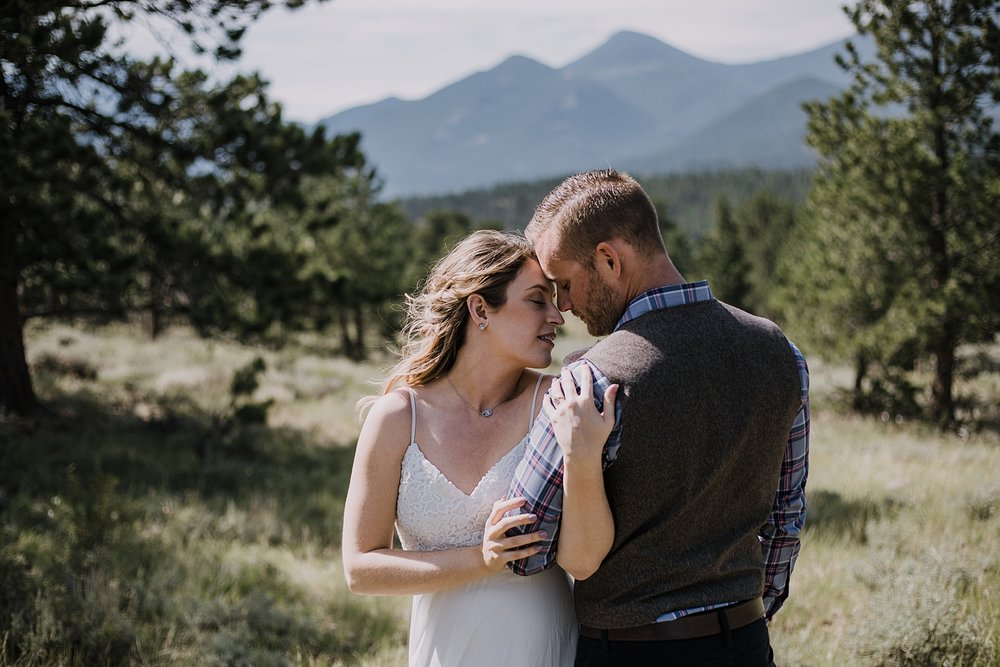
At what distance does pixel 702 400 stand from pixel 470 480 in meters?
1.00

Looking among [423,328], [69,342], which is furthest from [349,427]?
[423,328]

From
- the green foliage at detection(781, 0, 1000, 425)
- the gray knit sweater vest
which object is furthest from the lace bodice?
the green foliage at detection(781, 0, 1000, 425)

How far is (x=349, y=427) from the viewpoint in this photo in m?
13.0

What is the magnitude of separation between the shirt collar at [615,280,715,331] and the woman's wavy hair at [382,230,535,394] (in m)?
0.63

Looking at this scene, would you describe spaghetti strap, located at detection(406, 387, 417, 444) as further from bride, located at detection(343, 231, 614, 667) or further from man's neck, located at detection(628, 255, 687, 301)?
man's neck, located at detection(628, 255, 687, 301)

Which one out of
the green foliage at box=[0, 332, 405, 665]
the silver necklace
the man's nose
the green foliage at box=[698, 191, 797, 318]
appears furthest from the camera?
the green foliage at box=[698, 191, 797, 318]

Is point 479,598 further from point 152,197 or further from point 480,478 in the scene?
point 152,197

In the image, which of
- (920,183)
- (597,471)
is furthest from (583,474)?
(920,183)

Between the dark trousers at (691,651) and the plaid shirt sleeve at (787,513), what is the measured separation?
47 centimetres

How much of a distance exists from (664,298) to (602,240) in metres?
0.25

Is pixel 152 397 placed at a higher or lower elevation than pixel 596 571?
lower

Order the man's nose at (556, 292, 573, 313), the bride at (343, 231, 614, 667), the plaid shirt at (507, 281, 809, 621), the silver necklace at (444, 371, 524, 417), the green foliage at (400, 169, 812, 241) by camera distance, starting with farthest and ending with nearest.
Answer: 1. the green foliage at (400, 169, 812, 241)
2. the silver necklace at (444, 371, 524, 417)
3. the bride at (343, 231, 614, 667)
4. the man's nose at (556, 292, 573, 313)
5. the plaid shirt at (507, 281, 809, 621)

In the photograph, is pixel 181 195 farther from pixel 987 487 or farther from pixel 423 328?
pixel 987 487

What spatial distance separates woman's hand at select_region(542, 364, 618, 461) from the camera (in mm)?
1938
